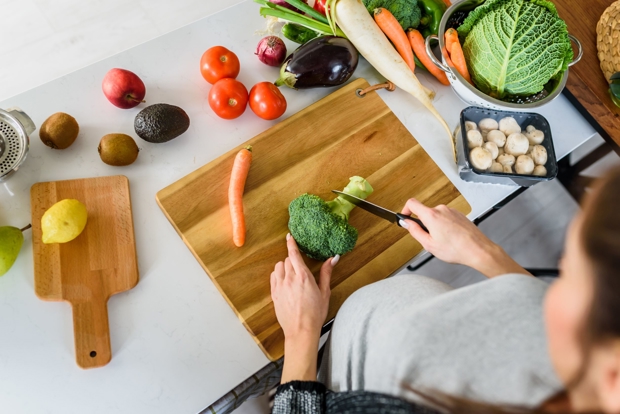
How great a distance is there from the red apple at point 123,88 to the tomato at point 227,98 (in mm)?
176

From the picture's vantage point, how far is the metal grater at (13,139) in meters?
1.01

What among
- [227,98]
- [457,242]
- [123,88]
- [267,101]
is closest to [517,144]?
[457,242]

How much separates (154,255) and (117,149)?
10.1 inches

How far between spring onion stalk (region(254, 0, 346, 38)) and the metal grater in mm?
667

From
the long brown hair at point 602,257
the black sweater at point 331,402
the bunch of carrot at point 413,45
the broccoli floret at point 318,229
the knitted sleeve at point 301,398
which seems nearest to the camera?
the long brown hair at point 602,257

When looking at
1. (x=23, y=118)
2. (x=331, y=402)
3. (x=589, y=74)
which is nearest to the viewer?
(x=331, y=402)

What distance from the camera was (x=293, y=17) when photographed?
1286mm

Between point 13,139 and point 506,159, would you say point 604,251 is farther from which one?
point 13,139

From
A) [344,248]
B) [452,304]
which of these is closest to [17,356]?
[344,248]

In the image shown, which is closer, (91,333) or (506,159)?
A: (91,333)

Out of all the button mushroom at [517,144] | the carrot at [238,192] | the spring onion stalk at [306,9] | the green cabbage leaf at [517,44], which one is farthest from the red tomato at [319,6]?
the button mushroom at [517,144]

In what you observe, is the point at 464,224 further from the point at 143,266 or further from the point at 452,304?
the point at 143,266

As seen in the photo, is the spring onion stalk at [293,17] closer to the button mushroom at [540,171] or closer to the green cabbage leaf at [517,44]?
the green cabbage leaf at [517,44]

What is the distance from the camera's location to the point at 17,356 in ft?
2.99
